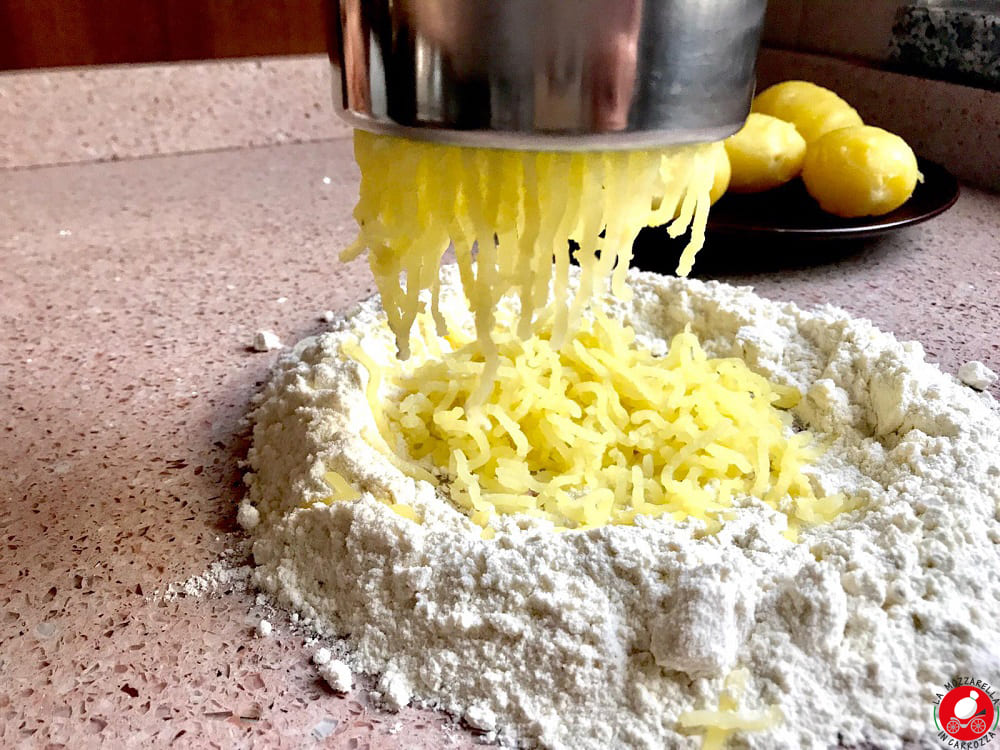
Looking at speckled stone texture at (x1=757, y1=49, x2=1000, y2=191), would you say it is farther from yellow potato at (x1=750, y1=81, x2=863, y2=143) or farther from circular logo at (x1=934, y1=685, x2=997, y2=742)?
circular logo at (x1=934, y1=685, x2=997, y2=742)

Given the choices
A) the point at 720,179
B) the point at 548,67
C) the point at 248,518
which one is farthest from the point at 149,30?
the point at 548,67

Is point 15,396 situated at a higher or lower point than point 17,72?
lower

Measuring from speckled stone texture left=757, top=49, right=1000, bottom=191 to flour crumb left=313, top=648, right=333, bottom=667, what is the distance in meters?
0.99

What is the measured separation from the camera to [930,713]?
460mm

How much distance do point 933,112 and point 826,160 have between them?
0.42 metres

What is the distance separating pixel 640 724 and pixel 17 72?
4.66ft

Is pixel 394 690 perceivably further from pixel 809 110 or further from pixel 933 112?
pixel 933 112

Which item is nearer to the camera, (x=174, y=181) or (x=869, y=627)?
(x=869, y=627)

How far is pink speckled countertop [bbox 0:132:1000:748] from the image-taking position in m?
0.48

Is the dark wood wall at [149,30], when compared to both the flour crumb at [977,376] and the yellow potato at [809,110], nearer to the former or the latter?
the yellow potato at [809,110]

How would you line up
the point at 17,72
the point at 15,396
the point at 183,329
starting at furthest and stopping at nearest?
the point at 17,72, the point at 183,329, the point at 15,396

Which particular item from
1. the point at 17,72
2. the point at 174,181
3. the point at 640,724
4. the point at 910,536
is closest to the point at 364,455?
the point at 640,724

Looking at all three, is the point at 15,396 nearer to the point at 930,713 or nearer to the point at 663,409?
the point at 663,409

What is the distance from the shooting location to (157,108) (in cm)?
148
